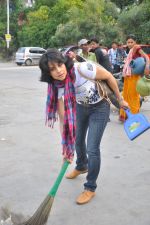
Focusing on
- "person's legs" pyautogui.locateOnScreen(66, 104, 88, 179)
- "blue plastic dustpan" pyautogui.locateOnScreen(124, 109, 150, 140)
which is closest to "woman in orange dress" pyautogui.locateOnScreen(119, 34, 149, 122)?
"person's legs" pyautogui.locateOnScreen(66, 104, 88, 179)

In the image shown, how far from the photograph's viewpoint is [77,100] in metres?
4.02

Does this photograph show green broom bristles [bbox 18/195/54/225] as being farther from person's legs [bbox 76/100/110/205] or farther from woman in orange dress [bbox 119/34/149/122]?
woman in orange dress [bbox 119/34/149/122]

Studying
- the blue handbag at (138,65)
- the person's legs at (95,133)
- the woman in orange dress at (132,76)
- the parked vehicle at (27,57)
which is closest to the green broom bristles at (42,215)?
the person's legs at (95,133)

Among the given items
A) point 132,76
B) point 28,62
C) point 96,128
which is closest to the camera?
point 96,128

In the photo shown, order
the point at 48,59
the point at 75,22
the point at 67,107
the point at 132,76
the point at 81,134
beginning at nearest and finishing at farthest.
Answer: the point at 48,59 < the point at 67,107 < the point at 81,134 < the point at 132,76 < the point at 75,22

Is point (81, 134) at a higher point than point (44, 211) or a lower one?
higher

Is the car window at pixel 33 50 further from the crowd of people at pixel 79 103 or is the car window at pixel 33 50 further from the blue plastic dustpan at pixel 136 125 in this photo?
→ the blue plastic dustpan at pixel 136 125

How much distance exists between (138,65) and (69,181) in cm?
317

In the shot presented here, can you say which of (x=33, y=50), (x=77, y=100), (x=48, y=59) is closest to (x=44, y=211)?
(x=77, y=100)

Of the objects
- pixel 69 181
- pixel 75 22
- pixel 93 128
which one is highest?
pixel 93 128

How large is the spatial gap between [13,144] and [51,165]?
1223mm

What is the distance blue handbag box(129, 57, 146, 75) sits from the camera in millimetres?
7180

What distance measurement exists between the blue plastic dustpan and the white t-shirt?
0.35 m

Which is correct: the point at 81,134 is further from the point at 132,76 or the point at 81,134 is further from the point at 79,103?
the point at 132,76
